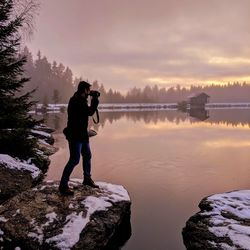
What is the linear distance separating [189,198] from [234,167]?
18.9 ft

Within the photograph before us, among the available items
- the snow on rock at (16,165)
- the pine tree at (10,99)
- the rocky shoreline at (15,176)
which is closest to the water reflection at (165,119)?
the pine tree at (10,99)

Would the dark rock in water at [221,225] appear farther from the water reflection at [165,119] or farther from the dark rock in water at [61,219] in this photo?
the water reflection at [165,119]

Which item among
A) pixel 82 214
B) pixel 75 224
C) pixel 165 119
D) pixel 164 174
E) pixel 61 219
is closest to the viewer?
pixel 75 224

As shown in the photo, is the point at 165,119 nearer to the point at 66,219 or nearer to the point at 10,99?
the point at 10,99

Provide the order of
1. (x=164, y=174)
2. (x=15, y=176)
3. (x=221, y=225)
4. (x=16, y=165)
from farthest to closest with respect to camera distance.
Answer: (x=164, y=174), (x=16, y=165), (x=15, y=176), (x=221, y=225)

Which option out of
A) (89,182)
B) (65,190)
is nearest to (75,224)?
(65,190)

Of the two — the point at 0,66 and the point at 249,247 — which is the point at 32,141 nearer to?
the point at 0,66

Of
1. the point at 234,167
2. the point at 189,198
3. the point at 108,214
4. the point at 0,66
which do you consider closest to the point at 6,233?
the point at 108,214

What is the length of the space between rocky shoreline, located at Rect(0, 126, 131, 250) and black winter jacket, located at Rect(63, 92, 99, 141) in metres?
1.54

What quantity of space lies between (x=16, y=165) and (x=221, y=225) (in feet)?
24.9

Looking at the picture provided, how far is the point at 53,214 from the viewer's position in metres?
6.99

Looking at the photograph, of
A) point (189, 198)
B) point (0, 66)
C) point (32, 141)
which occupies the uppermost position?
point (0, 66)

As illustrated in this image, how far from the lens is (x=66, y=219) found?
6871 mm

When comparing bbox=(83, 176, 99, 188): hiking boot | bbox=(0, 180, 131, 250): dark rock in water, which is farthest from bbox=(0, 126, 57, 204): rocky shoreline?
bbox=(83, 176, 99, 188): hiking boot
